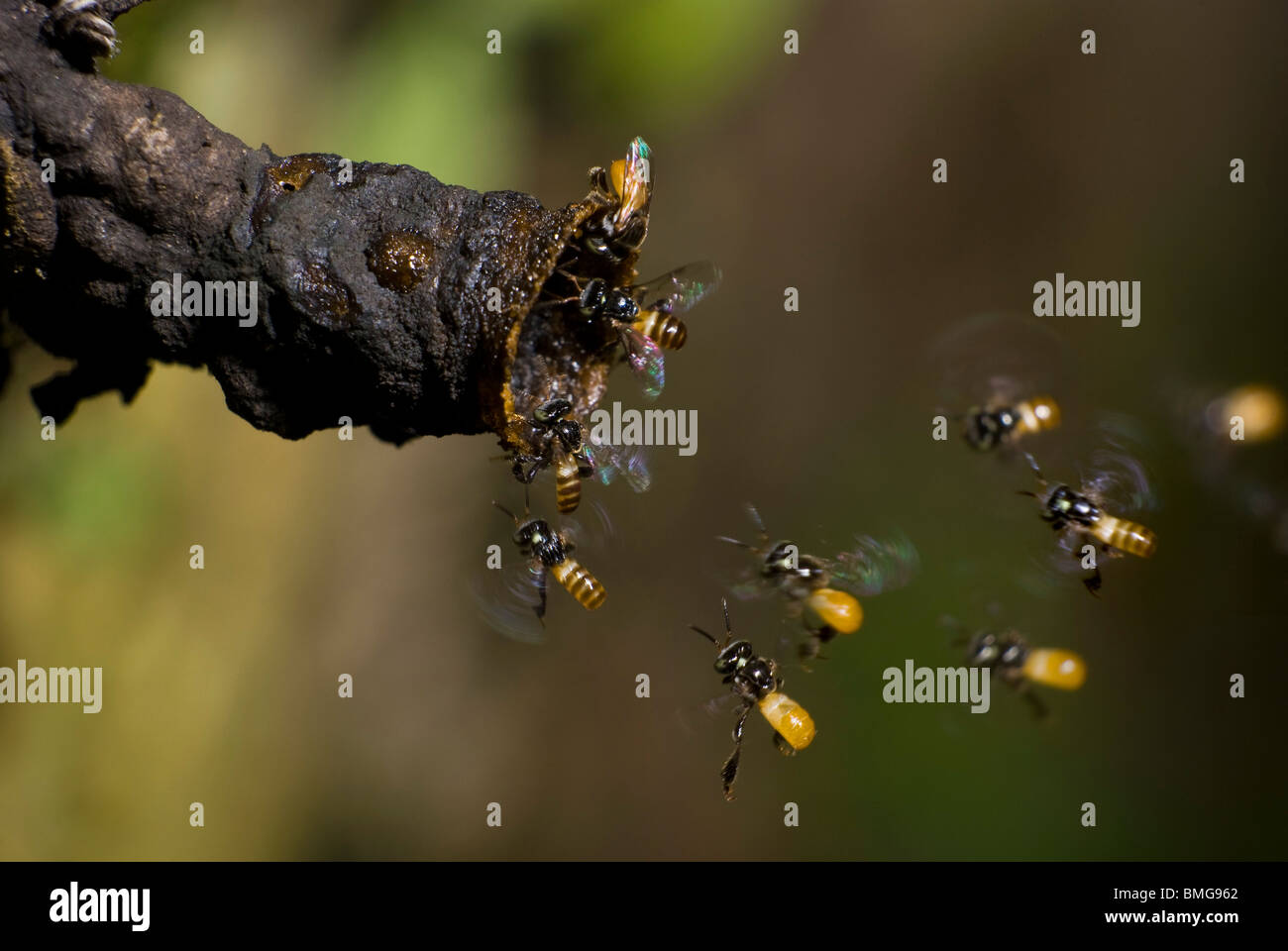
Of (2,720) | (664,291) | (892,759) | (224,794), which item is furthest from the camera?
(892,759)

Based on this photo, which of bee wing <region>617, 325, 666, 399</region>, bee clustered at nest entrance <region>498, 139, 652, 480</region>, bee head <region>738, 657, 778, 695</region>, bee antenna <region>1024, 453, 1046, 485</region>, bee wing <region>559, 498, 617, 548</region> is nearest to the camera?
bee clustered at nest entrance <region>498, 139, 652, 480</region>

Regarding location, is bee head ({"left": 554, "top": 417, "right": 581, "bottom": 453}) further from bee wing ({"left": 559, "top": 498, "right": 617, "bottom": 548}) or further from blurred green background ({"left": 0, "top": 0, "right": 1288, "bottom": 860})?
blurred green background ({"left": 0, "top": 0, "right": 1288, "bottom": 860})

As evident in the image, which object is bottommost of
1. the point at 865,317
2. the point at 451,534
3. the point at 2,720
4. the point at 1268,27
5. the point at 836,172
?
the point at 2,720

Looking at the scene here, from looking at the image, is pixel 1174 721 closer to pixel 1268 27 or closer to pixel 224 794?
pixel 1268 27

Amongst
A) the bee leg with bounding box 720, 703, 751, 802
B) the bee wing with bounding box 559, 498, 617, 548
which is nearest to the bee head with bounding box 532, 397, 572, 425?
the bee wing with bounding box 559, 498, 617, 548

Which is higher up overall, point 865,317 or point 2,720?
point 865,317

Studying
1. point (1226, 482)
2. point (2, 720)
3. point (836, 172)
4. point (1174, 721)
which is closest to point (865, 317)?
point (836, 172)

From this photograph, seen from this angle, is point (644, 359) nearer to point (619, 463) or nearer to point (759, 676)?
point (619, 463)
